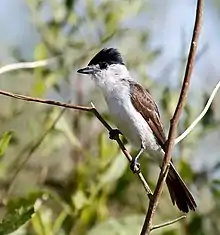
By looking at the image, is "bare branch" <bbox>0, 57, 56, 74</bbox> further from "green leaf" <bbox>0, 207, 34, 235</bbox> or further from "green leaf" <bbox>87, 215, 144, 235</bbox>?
"green leaf" <bbox>87, 215, 144, 235</bbox>

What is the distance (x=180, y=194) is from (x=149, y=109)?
0.33 m

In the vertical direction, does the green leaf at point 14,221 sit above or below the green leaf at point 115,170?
below

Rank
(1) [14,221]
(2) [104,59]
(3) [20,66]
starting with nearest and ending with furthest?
(1) [14,221] → (3) [20,66] → (2) [104,59]

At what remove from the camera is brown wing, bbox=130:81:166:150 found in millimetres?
1989

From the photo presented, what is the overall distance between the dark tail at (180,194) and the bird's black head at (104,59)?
340 mm

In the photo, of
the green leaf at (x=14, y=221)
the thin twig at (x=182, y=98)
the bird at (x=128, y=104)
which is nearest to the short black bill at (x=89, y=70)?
the bird at (x=128, y=104)

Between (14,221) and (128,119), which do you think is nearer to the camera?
(14,221)

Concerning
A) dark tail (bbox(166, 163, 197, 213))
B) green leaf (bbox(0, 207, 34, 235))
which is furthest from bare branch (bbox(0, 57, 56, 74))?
dark tail (bbox(166, 163, 197, 213))

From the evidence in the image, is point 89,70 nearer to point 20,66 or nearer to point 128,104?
point 128,104

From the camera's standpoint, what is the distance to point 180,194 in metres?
1.73

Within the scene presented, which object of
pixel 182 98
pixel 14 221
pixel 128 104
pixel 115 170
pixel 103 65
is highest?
pixel 103 65

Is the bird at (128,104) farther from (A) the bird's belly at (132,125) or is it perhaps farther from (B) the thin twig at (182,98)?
(B) the thin twig at (182,98)

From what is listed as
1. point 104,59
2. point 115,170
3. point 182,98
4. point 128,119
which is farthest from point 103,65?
point 182,98

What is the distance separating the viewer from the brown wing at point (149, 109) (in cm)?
199
